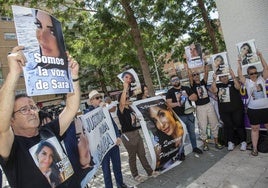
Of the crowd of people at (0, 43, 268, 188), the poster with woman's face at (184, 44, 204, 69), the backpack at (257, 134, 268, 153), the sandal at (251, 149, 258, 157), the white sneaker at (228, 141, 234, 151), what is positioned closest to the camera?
the crowd of people at (0, 43, 268, 188)

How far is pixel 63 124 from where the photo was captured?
278 centimetres

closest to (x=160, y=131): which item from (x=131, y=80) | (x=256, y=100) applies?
(x=131, y=80)

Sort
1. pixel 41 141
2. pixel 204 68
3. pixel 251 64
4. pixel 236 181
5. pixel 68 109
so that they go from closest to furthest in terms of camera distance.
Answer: pixel 41 141
pixel 68 109
pixel 236 181
pixel 251 64
pixel 204 68

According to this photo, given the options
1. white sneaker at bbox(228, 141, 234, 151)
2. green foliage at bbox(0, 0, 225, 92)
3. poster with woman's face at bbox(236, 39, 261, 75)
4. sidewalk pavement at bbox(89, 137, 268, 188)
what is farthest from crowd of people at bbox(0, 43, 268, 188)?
green foliage at bbox(0, 0, 225, 92)

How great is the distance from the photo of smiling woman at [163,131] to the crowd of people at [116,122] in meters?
0.02

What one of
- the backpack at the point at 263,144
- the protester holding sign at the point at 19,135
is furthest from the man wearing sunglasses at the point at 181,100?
the protester holding sign at the point at 19,135

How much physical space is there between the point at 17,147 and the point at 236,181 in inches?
145

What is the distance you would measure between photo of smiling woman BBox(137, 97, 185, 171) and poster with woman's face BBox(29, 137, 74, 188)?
299cm

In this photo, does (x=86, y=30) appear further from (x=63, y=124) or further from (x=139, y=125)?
(x=63, y=124)

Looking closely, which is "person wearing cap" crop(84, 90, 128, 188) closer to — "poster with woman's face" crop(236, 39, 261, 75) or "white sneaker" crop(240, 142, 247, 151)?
"white sneaker" crop(240, 142, 247, 151)

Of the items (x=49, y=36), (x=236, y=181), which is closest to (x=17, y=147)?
(x=49, y=36)

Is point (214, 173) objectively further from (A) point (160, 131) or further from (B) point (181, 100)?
(B) point (181, 100)

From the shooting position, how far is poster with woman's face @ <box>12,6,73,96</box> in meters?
2.33

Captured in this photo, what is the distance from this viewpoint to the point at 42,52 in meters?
2.52
